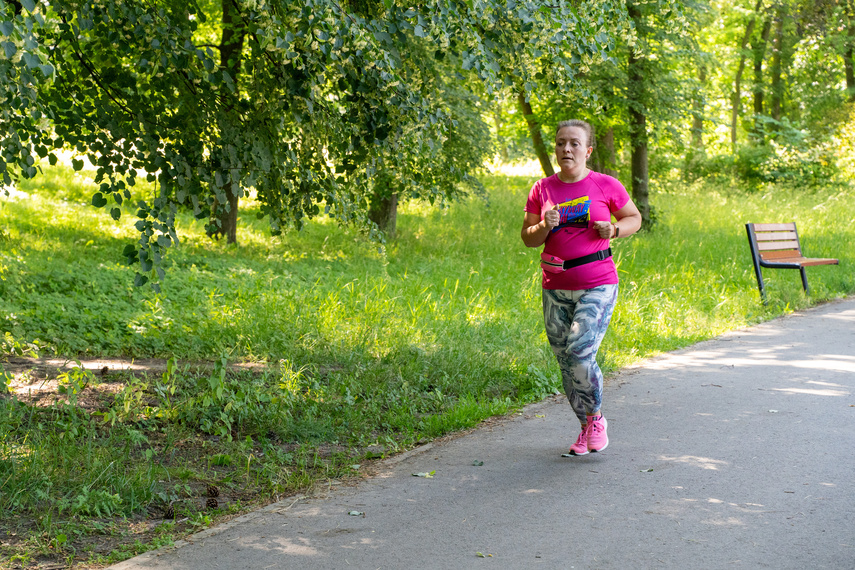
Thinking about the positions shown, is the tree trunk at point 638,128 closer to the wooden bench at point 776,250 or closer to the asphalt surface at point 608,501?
the wooden bench at point 776,250

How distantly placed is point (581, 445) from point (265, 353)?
3.19 meters

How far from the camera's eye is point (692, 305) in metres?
10.3

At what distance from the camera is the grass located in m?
4.11

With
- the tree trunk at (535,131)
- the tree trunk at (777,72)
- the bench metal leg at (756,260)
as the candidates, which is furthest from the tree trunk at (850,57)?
the bench metal leg at (756,260)

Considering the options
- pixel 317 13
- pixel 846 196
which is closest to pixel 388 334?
pixel 317 13

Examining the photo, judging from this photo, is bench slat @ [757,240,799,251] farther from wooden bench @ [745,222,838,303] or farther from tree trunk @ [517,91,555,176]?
tree trunk @ [517,91,555,176]

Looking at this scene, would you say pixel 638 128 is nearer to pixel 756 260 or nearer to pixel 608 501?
pixel 756 260

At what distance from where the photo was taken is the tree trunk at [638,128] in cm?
1636

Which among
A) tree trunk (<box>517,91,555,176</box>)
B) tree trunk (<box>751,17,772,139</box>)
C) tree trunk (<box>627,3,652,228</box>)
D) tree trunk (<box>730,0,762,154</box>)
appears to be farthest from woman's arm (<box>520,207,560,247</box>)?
tree trunk (<box>751,17,772,139</box>)

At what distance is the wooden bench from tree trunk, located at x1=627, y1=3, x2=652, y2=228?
5.10m

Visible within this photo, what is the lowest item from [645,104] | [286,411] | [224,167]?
[286,411]

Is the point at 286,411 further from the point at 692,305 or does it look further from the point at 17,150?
the point at 692,305

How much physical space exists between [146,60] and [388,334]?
11.9ft

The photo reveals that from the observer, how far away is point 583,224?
4.81m
